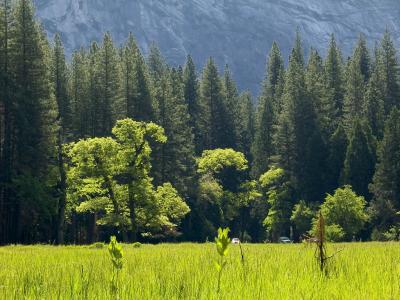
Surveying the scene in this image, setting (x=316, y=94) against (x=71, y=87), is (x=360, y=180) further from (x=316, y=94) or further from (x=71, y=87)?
(x=71, y=87)

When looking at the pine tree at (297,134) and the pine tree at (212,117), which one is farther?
the pine tree at (212,117)

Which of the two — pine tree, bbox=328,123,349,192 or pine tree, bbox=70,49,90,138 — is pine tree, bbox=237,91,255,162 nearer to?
pine tree, bbox=328,123,349,192

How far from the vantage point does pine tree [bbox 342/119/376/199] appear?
63.9m

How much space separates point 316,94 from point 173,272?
71.2m

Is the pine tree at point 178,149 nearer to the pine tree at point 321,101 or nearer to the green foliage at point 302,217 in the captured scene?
the green foliage at point 302,217

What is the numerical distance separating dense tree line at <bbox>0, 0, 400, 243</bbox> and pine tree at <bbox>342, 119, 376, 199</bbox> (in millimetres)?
A: 125

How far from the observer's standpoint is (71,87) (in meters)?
62.3

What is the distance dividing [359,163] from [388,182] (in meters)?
7.37

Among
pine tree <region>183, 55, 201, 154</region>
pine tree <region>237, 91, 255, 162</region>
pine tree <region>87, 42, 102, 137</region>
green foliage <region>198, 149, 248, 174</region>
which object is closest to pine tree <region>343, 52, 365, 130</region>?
green foliage <region>198, 149, 248, 174</region>

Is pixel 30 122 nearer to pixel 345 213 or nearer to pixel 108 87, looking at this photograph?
pixel 108 87

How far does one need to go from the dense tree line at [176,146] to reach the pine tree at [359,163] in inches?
4.9

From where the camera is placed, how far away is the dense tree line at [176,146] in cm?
4403

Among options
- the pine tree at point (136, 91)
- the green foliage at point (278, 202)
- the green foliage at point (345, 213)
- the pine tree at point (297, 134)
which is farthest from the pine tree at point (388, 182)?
the pine tree at point (136, 91)

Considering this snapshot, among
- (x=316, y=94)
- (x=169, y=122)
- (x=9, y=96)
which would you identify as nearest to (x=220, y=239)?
(x=9, y=96)
